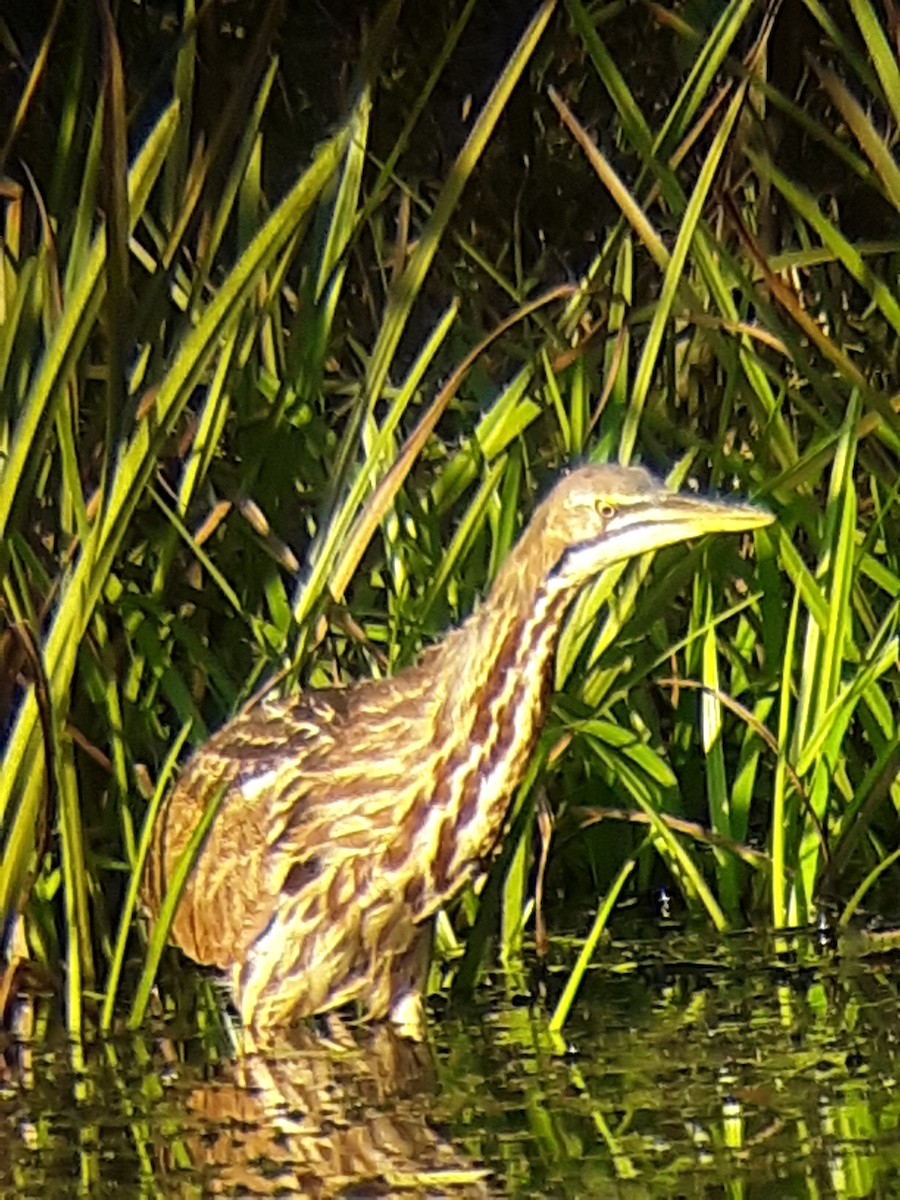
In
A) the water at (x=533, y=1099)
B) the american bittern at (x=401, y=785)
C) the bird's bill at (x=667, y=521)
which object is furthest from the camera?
A: the american bittern at (x=401, y=785)

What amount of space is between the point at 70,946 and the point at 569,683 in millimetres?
800

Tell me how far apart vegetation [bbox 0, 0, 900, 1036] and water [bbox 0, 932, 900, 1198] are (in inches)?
4.1

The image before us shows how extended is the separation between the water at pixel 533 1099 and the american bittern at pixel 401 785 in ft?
0.33

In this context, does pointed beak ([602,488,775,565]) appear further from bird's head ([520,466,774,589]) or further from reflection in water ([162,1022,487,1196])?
reflection in water ([162,1022,487,1196])

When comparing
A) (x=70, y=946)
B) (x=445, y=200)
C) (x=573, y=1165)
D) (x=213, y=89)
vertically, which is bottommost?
(x=573, y=1165)

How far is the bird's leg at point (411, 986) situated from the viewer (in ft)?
9.29

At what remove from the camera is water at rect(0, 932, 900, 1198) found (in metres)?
2.21

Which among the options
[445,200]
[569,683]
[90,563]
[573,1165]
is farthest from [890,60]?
[573,1165]

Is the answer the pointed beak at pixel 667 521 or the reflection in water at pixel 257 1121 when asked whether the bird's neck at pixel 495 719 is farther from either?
the reflection in water at pixel 257 1121

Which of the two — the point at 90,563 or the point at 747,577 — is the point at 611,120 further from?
the point at 90,563

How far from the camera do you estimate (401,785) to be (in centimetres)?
292

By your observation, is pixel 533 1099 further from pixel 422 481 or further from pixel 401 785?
pixel 422 481

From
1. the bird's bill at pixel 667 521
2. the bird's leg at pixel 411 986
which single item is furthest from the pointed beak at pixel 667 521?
the bird's leg at pixel 411 986

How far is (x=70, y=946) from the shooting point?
9.11 ft
